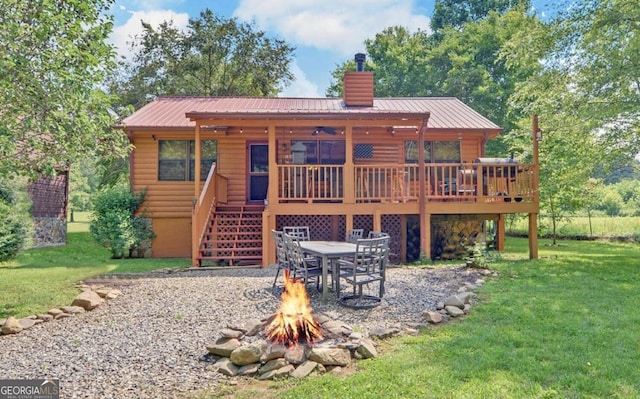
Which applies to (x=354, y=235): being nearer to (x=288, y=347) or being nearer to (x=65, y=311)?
(x=288, y=347)

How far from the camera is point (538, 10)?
10.6m

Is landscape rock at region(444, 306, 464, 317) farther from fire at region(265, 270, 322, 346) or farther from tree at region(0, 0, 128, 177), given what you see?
tree at region(0, 0, 128, 177)

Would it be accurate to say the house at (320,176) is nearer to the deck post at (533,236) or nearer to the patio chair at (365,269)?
the deck post at (533,236)

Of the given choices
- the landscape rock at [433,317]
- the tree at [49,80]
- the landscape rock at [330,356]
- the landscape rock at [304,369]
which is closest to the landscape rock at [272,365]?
the landscape rock at [304,369]

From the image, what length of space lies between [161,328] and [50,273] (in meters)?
5.28

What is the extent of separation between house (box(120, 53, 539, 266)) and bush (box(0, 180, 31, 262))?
2707 millimetres

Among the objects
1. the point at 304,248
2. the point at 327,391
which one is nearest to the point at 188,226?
the point at 304,248

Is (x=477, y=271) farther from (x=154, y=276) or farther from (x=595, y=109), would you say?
(x=154, y=276)

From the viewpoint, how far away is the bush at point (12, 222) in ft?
29.8

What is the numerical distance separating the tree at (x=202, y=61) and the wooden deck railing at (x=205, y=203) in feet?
37.5

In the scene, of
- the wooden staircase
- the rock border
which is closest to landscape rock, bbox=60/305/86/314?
the rock border

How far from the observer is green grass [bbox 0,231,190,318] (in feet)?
19.0

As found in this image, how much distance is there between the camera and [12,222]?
9.36m

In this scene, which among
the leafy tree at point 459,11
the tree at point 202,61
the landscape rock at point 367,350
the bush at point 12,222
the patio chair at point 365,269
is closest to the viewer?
the landscape rock at point 367,350
